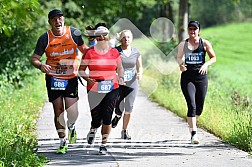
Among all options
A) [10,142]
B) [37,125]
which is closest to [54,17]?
[10,142]

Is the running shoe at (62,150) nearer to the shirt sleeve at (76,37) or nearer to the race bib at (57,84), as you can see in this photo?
the race bib at (57,84)

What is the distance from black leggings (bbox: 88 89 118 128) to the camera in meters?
9.10

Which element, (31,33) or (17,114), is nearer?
(17,114)

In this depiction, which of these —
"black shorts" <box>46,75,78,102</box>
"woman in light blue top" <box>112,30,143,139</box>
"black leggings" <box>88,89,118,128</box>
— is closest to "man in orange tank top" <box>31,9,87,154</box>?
"black shorts" <box>46,75,78,102</box>

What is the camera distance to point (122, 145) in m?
10.1

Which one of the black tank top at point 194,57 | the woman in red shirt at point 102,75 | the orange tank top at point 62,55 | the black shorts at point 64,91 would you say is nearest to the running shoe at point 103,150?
the woman in red shirt at point 102,75

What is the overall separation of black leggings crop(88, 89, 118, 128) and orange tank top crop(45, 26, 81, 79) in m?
0.47

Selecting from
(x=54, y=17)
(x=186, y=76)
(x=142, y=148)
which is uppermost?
(x=54, y=17)

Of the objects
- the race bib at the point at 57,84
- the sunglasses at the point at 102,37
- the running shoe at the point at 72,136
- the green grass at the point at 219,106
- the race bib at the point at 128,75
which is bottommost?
the running shoe at the point at 72,136

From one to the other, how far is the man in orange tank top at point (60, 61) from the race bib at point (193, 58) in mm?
1865

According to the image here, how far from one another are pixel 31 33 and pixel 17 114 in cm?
897

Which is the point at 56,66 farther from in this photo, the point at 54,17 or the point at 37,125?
the point at 37,125

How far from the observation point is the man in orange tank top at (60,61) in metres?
9.11

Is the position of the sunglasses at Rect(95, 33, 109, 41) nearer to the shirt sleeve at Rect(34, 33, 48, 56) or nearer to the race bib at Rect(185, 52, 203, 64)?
the shirt sleeve at Rect(34, 33, 48, 56)
